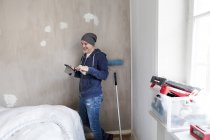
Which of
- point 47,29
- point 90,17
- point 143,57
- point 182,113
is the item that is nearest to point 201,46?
point 182,113

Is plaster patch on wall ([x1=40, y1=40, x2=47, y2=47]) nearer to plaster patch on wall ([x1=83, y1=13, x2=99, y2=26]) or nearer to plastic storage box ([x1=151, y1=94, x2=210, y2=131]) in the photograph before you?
plaster patch on wall ([x1=83, y1=13, x2=99, y2=26])

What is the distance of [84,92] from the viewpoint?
85.9 inches

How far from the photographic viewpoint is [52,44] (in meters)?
2.44

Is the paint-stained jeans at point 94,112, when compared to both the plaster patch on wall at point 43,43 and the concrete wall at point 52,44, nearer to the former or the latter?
the concrete wall at point 52,44

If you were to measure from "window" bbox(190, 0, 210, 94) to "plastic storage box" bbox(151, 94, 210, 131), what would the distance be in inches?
7.4

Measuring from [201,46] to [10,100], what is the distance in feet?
7.34

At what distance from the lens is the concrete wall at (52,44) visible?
238 cm

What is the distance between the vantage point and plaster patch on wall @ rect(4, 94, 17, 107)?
8.25 ft

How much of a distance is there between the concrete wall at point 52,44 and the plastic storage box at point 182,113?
4.64 feet

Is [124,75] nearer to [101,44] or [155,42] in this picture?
[101,44]

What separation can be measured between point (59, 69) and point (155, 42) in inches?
53.7

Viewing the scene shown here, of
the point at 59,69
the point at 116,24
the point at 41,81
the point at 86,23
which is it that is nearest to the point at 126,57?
the point at 116,24

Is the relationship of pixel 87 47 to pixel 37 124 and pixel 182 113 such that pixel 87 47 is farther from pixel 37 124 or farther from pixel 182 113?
pixel 182 113

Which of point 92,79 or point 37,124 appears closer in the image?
point 37,124
